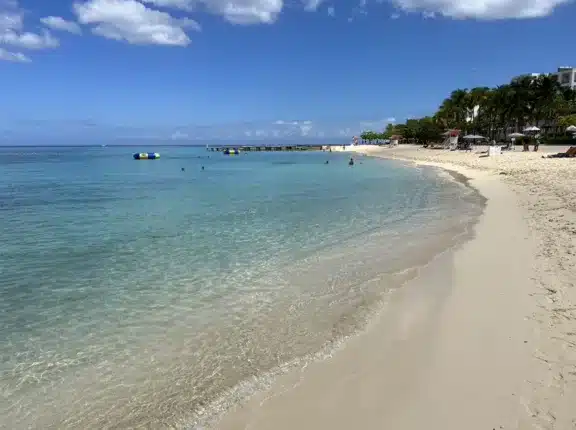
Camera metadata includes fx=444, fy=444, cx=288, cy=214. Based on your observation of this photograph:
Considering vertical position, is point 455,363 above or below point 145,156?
above

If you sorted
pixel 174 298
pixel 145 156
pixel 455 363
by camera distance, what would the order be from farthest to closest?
pixel 145 156 < pixel 174 298 < pixel 455 363

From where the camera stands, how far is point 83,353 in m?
6.75

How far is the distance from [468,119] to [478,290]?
11232 cm

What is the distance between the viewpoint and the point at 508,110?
268ft

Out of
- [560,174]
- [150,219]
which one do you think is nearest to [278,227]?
[150,219]

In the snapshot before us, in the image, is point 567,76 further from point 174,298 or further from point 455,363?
point 455,363

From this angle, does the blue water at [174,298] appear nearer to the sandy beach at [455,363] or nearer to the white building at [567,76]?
the sandy beach at [455,363]

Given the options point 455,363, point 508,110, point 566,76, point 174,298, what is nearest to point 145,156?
point 508,110

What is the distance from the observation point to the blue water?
18.7 ft

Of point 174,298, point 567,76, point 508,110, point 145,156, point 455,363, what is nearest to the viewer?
point 455,363

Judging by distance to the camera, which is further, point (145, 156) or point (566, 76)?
point (566, 76)

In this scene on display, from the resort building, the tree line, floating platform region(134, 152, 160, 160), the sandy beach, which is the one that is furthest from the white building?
the sandy beach

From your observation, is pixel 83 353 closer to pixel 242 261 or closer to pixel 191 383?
pixel 191 383

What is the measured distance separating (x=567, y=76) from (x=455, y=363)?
133081 mm
